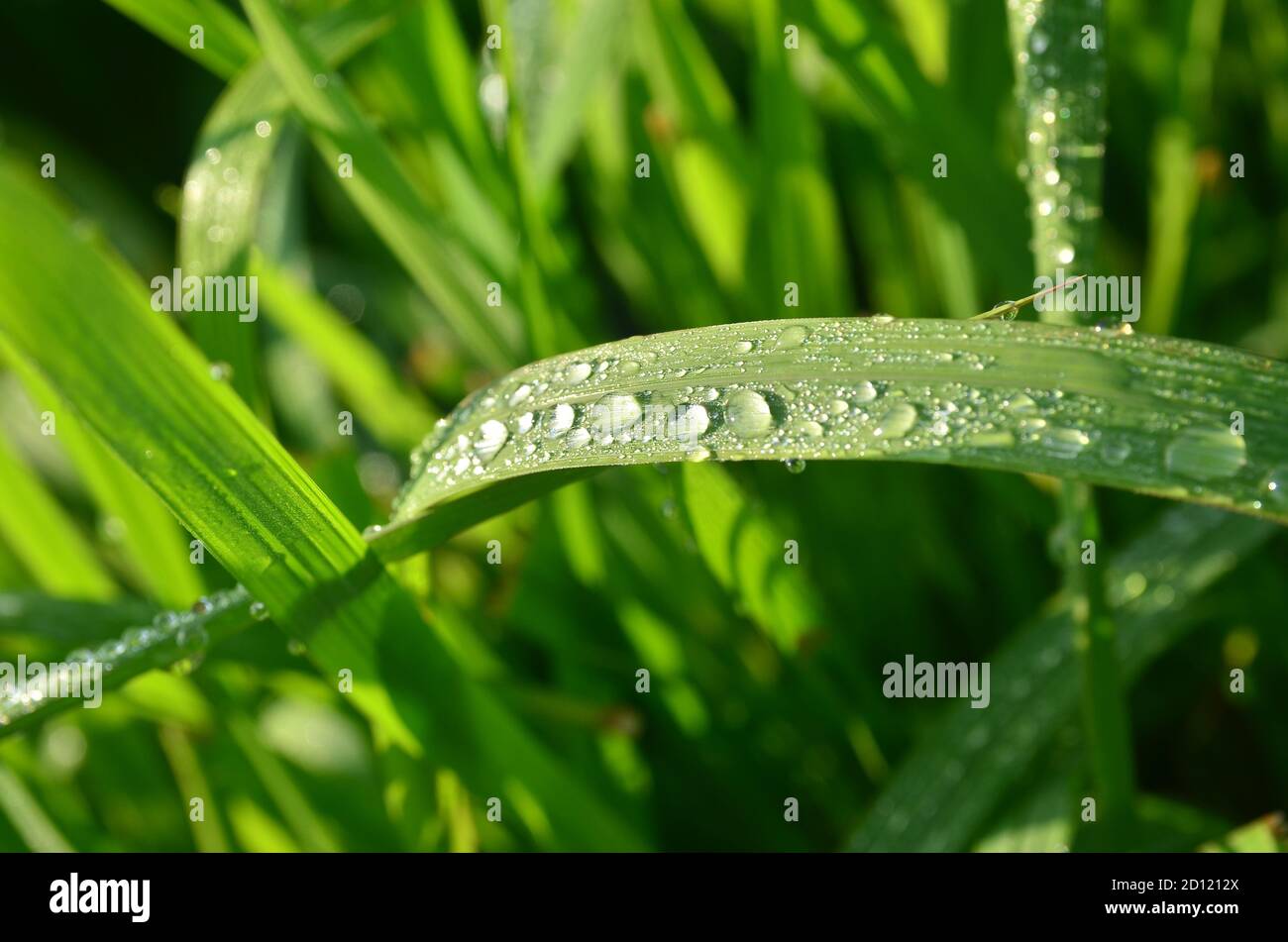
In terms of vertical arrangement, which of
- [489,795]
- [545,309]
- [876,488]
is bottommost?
[489,795]

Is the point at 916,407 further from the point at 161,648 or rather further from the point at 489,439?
the point at 161,648

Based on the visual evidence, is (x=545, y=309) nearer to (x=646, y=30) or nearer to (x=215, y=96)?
(x=646, y=30)

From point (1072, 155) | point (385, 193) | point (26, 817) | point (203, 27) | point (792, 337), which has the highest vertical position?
point (203, 27)

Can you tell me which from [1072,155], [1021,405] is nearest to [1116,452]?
[1021,405]

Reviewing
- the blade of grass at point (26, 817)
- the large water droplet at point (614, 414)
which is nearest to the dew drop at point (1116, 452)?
the large water droplet at point (614, 414)
